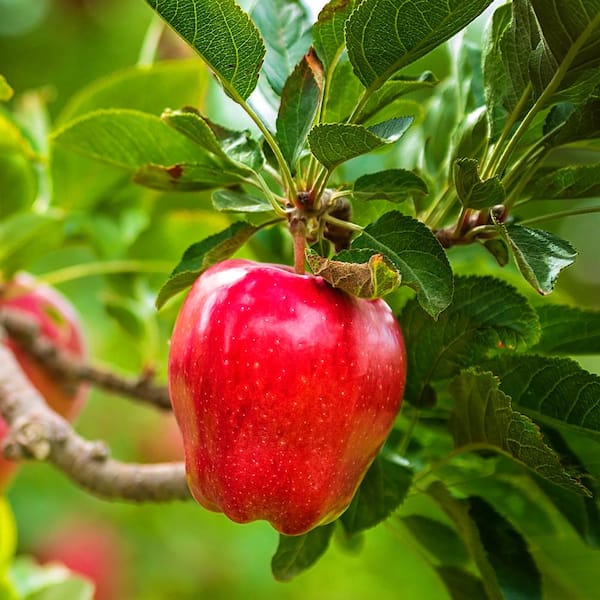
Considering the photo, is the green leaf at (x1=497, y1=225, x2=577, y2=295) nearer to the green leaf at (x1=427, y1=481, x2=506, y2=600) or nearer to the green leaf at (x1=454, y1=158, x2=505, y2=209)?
the green leaf at (x1=454, y1=158, x2=505, y2=209)

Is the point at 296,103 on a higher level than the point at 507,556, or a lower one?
higher

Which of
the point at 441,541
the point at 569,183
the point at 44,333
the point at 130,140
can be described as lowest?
the point at 441,541

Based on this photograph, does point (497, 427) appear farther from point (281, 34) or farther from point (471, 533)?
point (281, 34)

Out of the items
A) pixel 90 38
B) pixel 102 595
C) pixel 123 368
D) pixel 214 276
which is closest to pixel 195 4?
pixel 214 276

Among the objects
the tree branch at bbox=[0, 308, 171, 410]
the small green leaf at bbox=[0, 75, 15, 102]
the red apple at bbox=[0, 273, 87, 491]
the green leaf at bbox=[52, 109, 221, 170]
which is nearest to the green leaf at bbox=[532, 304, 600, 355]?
the green leaf at bbox=[52, 109, 221, 170]

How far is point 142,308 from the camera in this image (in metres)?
1.08

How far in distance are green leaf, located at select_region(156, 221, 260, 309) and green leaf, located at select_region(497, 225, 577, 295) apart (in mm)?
163

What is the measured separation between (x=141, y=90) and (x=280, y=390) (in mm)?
469

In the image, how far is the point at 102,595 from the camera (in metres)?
1.88

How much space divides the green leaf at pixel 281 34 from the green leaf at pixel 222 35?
0.29 ft

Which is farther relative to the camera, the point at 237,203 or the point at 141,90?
the point at 141,90

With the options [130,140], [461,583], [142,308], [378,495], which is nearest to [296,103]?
[130,140]

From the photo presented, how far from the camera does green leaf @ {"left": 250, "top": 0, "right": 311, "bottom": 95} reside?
622 mm

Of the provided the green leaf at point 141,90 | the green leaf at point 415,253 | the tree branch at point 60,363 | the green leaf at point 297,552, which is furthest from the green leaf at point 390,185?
the tree branch at point 60,363
